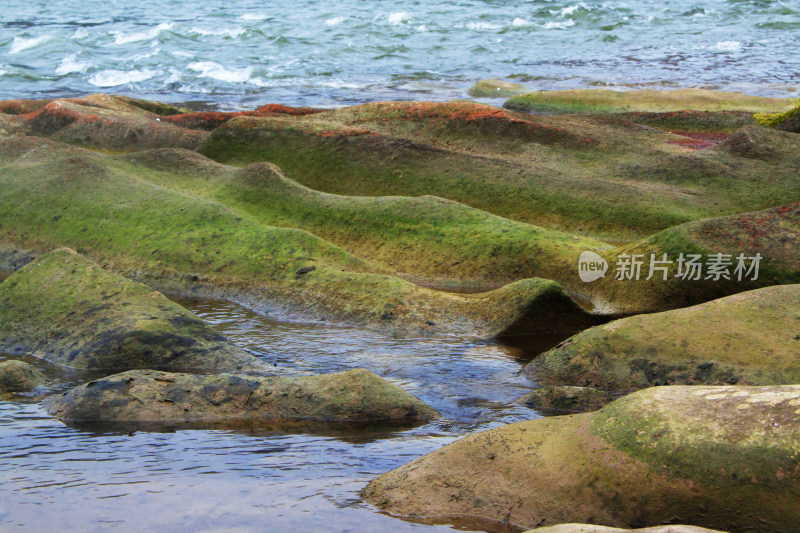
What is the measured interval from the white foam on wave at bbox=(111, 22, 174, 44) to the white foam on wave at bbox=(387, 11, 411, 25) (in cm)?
1476

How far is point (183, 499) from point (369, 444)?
189 cm

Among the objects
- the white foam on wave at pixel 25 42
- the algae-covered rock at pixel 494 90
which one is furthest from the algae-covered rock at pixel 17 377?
the white foam on wave at pixel 25 42

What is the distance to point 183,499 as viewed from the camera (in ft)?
22.7

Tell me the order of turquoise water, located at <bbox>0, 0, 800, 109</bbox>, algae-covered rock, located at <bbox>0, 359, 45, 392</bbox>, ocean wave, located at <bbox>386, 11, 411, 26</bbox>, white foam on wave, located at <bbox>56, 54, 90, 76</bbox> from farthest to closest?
ocean wave, located at <bbox>386, 11, 411, 26</bbox> → white foam on wave, located at <bbox>56, 54, 90, 76</bbox> → turquoise water, located at <bbox>0, 0, 800, 109</bbox> → algae-covered rock, located at <bbox>0, 359, 45, 392</bbox>

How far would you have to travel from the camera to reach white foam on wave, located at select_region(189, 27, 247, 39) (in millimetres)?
58031

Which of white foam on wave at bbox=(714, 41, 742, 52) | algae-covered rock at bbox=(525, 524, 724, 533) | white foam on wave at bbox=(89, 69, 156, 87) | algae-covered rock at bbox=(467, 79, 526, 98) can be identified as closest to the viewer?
algae-covered rock at bbox=(525, 524, 724, 533)

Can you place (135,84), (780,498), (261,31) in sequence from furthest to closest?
(261,31), (135,84), (780,498)

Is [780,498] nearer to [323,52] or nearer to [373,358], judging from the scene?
[373,358]

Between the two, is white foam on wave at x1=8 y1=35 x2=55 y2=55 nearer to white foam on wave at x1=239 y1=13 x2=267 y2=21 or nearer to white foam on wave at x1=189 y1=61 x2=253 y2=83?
white foam on wave at x1=189 y1=61 x2=253 y2=83

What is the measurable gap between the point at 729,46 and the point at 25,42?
4053cm

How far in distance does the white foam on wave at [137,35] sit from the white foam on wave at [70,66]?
6708 mm

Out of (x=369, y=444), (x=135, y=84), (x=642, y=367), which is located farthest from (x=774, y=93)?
(x=369, y=444)

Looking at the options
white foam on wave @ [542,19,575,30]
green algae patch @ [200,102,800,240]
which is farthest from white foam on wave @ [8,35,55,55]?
green algae patch @ [200,102,800,240]

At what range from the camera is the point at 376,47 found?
177ft
